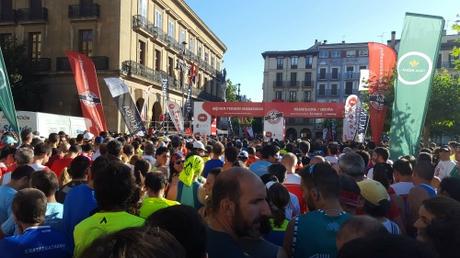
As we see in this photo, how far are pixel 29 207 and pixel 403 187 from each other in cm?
391

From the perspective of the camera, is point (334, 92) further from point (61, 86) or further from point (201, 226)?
point (201, 226)

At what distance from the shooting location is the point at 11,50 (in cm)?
3003

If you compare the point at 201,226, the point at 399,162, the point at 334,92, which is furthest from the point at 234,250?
the point at 334,92

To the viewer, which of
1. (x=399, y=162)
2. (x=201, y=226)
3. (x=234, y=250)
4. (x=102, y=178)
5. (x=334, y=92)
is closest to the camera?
(x=201, y=226)

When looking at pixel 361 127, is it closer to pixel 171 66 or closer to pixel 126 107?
pixel 126 107

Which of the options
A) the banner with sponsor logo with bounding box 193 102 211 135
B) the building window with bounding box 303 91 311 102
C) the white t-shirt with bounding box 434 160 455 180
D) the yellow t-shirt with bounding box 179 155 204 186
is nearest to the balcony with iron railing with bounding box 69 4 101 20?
the banner with sponsor logo with bounding box 193 102 211 135

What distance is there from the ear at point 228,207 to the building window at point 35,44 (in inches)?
1289

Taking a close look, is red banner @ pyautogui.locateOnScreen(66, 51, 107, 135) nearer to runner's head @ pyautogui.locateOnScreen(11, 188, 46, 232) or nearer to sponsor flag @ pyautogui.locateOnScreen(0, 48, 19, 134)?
sponsor flag @ pyautogui.locateOnScreen(0, 48, 19, 134)

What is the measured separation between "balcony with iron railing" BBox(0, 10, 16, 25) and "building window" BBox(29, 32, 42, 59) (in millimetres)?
1700

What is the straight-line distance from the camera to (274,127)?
2083cm

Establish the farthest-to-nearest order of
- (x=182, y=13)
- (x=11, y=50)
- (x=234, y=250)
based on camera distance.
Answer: (x=182, y=13)
(x=11, y=50)
(x=234, y=250)

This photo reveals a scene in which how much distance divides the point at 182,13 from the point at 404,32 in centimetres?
3601

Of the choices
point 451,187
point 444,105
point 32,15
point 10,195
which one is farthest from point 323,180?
point 32,15

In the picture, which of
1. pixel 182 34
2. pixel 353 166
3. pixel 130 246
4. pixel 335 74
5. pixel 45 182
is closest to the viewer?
pixel 130 246
